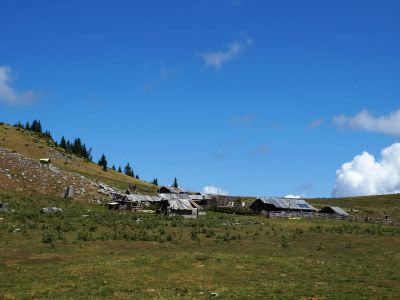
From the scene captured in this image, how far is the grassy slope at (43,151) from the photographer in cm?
13162

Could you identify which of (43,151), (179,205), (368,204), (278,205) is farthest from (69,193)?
(368,204)

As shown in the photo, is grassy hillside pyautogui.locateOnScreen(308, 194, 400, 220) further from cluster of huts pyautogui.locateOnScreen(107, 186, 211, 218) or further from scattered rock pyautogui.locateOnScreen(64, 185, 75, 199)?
scattered rock pyautogui.locateOnScreen(64, 185, 75, 199)

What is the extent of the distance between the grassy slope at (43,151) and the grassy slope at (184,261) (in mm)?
70997

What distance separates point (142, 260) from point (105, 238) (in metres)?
13.1

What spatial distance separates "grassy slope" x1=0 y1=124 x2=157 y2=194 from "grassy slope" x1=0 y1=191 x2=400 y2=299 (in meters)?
71.0

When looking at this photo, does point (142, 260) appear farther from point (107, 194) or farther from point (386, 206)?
point (386, 206)

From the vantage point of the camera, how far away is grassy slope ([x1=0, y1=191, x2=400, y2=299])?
86.3 ft

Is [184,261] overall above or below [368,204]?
below

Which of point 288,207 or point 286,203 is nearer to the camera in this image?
point 288,207

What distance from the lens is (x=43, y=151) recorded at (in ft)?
459

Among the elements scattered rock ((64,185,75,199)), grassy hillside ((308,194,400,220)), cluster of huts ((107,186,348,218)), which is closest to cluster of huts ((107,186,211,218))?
cluster of huts ((107,186,348,218))

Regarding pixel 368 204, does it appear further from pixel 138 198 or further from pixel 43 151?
pixel 43 151

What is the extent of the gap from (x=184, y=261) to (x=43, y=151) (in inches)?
4404

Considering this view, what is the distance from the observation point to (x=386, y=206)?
132 m
